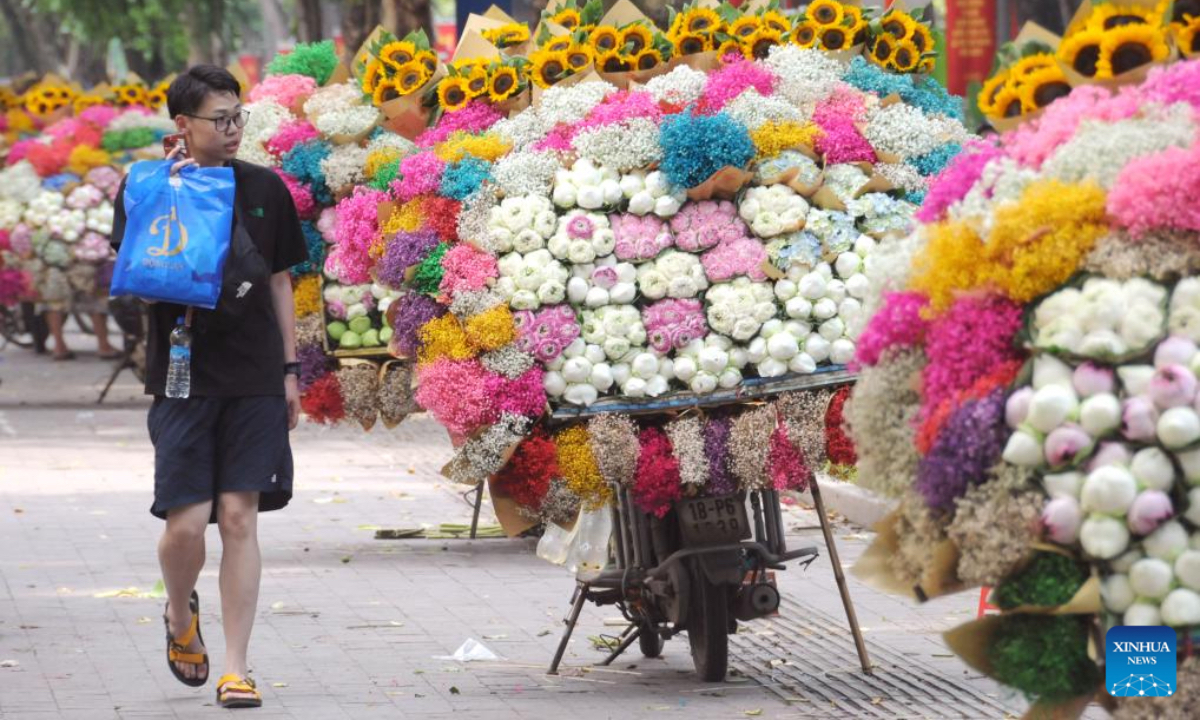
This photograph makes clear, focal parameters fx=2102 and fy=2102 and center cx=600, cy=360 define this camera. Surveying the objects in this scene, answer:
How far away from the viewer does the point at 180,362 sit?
21.7ft

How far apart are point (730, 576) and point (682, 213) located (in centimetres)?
124

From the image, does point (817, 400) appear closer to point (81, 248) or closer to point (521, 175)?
point (521, 175)

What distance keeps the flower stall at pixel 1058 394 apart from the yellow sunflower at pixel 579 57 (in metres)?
3.15

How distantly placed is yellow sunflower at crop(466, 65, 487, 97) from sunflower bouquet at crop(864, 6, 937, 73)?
1.46 metres

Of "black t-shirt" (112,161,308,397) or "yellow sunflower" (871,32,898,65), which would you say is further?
"yellow sunflower" (871,32,898,65)

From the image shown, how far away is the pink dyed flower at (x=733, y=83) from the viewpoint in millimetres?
7219

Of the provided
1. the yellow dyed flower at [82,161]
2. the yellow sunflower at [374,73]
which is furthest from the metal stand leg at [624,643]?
the yellow dyed flower at [82,161]

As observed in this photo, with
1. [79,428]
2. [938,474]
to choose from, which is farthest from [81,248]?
[938,474]

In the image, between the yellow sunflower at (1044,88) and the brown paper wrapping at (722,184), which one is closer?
the yellow sunflower at (1044,88)

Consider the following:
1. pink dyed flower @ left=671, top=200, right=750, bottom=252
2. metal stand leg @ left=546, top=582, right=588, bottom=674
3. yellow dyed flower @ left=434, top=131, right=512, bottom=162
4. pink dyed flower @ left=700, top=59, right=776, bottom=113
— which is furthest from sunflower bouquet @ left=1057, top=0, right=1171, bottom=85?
metal stand leg @ left=546, top=582, right=588, bottom=674

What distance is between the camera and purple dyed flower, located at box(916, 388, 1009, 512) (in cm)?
423

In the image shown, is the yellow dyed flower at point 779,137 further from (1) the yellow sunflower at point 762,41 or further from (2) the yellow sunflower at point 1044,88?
(2) the yellow sunflower at point 1044,88

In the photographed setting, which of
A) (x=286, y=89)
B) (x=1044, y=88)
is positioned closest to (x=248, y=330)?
(x=1044, y=88)

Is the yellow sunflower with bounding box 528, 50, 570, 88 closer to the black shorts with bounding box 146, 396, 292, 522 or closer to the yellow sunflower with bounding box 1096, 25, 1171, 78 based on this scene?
the black shorts with bounding box 146, 396, 292, 522
